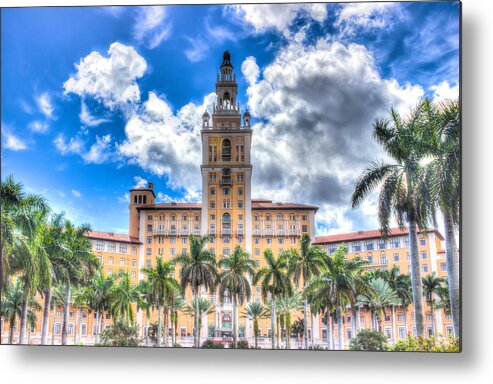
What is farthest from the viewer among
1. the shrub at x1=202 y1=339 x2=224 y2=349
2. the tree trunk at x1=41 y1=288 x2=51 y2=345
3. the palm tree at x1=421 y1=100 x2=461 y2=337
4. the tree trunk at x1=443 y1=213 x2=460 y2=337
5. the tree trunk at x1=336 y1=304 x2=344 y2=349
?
the tree trunk at x1=41 y1=288 x2=51 y2=345

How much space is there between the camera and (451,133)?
45.8ft

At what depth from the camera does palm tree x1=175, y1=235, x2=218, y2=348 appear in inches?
679

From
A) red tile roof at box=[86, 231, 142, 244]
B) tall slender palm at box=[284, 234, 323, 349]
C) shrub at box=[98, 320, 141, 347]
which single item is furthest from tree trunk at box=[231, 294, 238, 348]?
red tile roof at box=[86, 231, 142, 244]

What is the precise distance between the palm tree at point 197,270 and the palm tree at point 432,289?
18.7 ft

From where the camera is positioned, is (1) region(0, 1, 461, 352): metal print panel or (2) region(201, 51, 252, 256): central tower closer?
(1) region(0, 1, 461, 352): metal print panel

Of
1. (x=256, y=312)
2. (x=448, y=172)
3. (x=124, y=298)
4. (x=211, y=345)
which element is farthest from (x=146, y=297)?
(x=448, y=172)

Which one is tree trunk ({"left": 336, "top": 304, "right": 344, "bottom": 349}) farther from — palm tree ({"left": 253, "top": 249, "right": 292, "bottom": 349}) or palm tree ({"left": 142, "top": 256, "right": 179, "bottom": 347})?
palm tree ({"left": 142, "top": 256, "right": 179, "bottom": 347})

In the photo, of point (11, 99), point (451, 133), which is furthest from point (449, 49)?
point (11, 99)

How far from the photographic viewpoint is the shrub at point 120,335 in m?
14.8

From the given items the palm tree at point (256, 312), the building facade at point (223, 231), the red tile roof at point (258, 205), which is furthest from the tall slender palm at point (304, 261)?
the palm tree at point (256, 312)

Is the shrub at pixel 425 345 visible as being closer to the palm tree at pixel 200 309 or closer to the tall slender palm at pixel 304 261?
the tall slender palm at pixel 304 261

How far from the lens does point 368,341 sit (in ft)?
46.5

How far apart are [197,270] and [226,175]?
9.24ft

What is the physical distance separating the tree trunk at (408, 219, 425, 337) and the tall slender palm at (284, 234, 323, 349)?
297 cm
